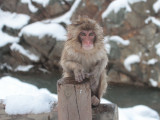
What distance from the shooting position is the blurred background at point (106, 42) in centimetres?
724

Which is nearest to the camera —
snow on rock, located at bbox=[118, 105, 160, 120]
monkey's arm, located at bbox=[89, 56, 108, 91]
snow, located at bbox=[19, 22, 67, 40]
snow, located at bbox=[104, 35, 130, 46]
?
monkey's arm, located at bbox=[89, 56, 108, 91]

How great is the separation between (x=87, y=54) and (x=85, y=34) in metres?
0.24

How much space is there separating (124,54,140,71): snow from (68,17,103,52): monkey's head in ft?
17.3

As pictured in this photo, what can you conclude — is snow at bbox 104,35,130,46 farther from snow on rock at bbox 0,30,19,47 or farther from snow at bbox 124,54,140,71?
snow on rock at bbox 0,30,19,47

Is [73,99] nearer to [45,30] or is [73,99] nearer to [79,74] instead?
[79,74]

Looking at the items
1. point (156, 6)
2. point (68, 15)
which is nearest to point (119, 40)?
point (156, 6)

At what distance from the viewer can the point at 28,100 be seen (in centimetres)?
262

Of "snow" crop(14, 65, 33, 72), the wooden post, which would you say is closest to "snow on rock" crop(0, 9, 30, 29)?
"snow" crop(14, 65, 33, 72)

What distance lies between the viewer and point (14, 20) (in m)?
9.88

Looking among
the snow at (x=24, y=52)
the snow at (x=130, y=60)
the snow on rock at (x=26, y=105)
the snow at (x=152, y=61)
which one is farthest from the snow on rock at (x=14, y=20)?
the snow on rock at (x=26, y=105)

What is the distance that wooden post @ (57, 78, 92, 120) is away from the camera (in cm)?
184

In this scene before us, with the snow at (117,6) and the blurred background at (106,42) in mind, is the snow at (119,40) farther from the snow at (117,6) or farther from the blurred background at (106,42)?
the snow at (117,6)

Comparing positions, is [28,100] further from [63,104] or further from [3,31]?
[3,31]

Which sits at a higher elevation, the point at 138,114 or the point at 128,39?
the point at 128,39
